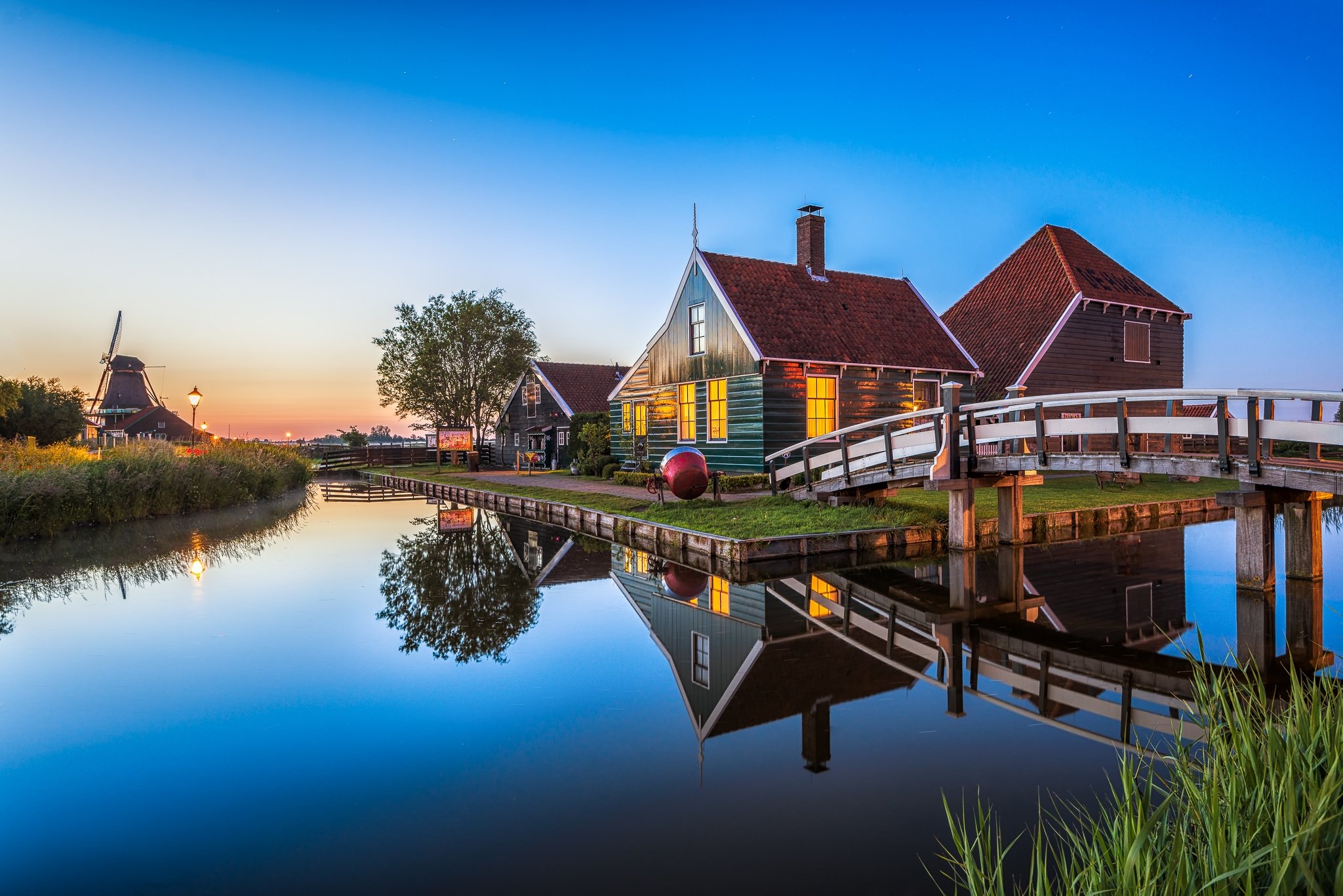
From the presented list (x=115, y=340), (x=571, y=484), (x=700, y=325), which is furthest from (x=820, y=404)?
(x=115, y=340)

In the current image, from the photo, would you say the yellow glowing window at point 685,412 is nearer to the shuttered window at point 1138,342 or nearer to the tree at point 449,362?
the shuttered window at point 1138,342

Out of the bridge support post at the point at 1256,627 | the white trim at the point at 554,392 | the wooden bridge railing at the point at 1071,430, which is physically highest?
the white trim at the point at 554,392

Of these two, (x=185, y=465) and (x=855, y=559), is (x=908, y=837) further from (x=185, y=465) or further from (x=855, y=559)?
(x=185, y=465)

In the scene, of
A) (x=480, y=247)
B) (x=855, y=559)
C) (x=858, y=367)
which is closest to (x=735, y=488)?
(x=858, y=367)

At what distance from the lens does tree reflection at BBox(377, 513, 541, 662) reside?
8.83 m

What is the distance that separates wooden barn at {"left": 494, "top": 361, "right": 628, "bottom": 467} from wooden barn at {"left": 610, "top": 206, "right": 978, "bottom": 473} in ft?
43.2

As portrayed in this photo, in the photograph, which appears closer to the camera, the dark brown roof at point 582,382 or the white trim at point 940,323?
the white trim at point 940,323

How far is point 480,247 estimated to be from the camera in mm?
37938

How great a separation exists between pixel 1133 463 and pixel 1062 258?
19.4m

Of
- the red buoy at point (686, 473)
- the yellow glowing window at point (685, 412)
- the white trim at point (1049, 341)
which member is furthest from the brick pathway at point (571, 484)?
the white trim at point (1049, 341)

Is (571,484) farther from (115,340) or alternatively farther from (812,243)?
(115,340)

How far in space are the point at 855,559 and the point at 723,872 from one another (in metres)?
9.86

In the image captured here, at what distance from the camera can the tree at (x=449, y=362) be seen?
52.2 meters

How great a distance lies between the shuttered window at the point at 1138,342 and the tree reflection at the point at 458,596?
2363 centimetres
